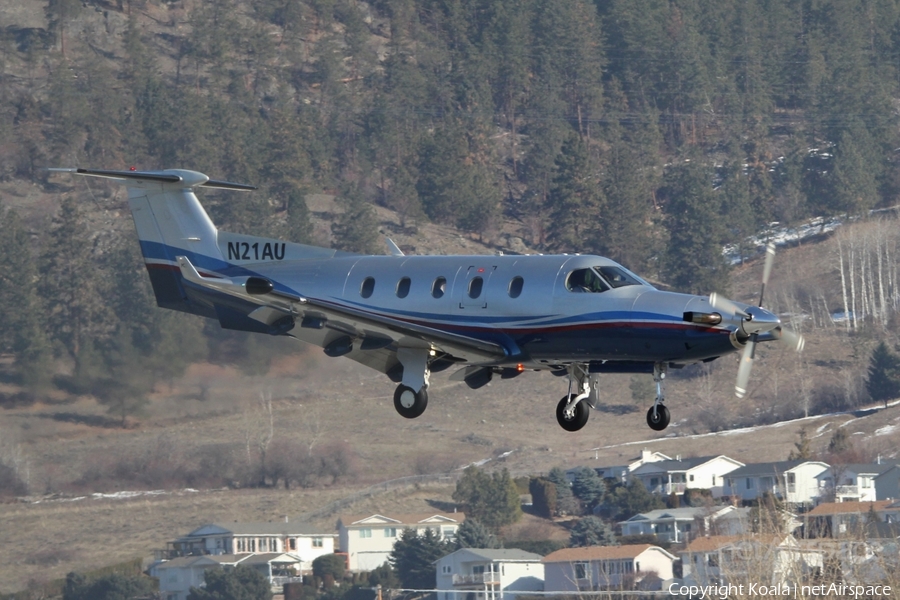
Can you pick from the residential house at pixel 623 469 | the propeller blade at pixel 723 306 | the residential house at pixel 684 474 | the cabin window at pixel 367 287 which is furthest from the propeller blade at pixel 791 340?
the residential house at pixel 684 474

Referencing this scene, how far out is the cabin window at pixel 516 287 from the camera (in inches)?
1265

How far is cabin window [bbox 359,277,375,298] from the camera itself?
33.7 metres

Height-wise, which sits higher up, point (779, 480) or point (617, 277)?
point (779, 480)

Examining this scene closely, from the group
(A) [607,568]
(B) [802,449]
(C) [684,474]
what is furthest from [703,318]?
(B) [802,449]

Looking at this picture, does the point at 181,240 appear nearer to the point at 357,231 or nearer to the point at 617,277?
the point at 617,277

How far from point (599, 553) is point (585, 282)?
58.9 meters

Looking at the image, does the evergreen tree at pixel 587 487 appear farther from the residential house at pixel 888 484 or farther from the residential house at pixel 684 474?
the residential house at pixel 888 484

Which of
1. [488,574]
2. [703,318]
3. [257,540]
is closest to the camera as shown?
[703,318]

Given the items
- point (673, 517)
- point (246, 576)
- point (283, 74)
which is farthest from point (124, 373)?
point (283, 74)

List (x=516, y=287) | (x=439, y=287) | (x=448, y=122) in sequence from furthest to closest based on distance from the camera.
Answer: (x=448, y=122), (x=439, y=287), (x=516, y=287)

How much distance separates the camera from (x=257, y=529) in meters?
94.0

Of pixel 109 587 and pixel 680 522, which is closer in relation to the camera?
pixel 109 587

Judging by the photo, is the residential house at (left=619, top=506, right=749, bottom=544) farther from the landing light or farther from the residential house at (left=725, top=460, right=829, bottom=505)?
the landing light

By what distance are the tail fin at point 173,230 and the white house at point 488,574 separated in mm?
55545
